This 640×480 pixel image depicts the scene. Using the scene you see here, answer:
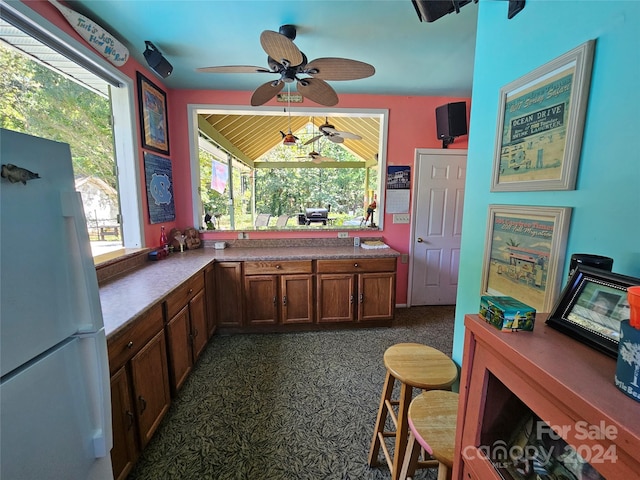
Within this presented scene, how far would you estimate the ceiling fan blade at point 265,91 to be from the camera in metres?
2.02

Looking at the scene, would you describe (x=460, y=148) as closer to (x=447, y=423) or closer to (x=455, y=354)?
(x=455, y=354)

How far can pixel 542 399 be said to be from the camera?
1.76ft

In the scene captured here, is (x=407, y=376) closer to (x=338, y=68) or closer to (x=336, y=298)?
(x=336, y=298)

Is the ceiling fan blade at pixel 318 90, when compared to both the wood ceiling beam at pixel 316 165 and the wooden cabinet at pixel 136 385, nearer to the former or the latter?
the wooden cabinet at pixel 136 385

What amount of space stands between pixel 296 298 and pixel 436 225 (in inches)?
81.3

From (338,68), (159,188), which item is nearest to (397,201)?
(338,68)

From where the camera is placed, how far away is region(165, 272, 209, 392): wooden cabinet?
6.09 ft

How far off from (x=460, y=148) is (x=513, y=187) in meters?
2.72

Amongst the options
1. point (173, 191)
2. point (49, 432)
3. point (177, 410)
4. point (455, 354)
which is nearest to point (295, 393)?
point (177, 410)

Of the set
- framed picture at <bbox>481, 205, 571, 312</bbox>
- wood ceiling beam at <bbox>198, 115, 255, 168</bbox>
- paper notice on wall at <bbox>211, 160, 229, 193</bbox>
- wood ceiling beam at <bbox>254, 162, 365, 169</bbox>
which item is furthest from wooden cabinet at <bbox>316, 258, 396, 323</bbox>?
wood ceiling beam at <bbox>254, 162, 365, 169</bbox>

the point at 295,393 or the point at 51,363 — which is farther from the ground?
the point at 51,363

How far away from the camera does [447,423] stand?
3.36ft

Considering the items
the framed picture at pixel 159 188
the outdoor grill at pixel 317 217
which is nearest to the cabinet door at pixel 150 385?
the framed picture at pixel 159 188

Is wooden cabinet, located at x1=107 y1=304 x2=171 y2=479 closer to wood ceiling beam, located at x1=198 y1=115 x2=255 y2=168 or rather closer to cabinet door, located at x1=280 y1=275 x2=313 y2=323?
cabinet door, located at x1=280 y1=275 x2=313 y2=323
